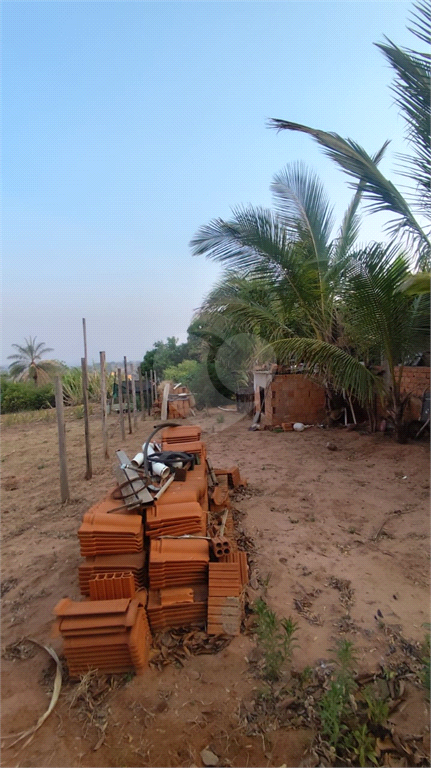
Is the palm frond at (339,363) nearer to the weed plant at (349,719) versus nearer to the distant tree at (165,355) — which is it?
the weed plant at (349,719)

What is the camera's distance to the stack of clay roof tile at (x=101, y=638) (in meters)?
2.08

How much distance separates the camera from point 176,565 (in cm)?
251

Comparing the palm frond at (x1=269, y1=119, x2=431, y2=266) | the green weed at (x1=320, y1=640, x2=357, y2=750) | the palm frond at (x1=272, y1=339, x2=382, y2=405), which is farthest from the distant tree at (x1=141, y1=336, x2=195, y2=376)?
the green weed at (x1=320, y1=640, x2=357, y2=750)

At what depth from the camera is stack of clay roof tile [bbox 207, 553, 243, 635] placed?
2.37 meters

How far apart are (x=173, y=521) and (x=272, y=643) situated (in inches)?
38.1

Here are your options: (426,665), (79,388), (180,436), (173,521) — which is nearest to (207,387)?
(79,388)

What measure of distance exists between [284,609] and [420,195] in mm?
4038

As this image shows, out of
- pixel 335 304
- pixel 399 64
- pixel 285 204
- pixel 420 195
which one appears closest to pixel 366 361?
pixel 335 304

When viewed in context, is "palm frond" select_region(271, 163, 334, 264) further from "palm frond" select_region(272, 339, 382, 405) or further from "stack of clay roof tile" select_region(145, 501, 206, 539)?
"stack of clay roof tile" select_region(145, 501, 206, 539)

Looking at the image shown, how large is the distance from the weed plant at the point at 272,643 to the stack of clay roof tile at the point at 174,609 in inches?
14.6

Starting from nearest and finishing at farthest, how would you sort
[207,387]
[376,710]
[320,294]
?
1. [376,710]
2. [320,294]
3. [207,387]

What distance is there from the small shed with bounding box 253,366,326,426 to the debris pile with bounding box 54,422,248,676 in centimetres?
632

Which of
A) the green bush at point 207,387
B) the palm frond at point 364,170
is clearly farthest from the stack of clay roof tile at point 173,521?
the green bush at point 207,387

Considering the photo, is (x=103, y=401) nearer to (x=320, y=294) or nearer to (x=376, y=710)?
(x=320, y=294)
